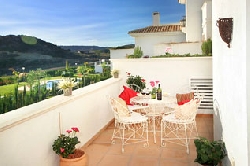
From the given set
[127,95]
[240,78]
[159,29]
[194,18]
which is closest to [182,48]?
[194,18]

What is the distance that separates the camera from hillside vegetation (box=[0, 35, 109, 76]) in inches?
147

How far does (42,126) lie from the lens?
346 cm

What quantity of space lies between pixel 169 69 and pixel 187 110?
2.81m

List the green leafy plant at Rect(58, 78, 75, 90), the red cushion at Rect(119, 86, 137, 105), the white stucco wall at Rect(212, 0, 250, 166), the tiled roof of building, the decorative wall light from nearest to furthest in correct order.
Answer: the white stucco wall at Rect(212, 0, 250, 166) < the decorative wall light < the green leafy plant at Rect(58, 78, 75, 90) < the red cushion at Rect(119, 86, 137, 105) < the tiled roof of building

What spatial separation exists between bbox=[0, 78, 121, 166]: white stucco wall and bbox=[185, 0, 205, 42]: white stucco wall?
1234cm

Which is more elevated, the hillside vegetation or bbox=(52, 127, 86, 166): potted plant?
the hillside vegetation

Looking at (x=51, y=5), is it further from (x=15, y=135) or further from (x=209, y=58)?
(x=15, y=135)

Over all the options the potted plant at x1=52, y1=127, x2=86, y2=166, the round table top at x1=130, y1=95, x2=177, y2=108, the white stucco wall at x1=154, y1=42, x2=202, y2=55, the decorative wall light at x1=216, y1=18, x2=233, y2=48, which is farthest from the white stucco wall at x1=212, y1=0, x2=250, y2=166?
the white stucco wall at x1=154, y1=42, x2=202, y2=55

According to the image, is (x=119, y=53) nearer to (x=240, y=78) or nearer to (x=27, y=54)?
(x=27, y=54)

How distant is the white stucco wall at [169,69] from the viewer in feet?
23.6

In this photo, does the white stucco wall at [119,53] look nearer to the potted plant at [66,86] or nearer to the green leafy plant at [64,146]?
the potted plant at [66,86]

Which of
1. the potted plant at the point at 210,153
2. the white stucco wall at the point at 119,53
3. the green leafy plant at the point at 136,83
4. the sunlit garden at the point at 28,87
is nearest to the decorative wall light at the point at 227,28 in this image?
the potted plant at the point at 210,153

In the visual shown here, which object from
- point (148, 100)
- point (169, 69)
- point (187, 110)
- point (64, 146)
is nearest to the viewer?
point (64, 146)

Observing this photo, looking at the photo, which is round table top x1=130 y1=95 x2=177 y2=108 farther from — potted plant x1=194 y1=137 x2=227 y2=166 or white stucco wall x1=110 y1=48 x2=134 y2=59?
white stucco wall x1=110 y1=48 x2=134 y2=59
